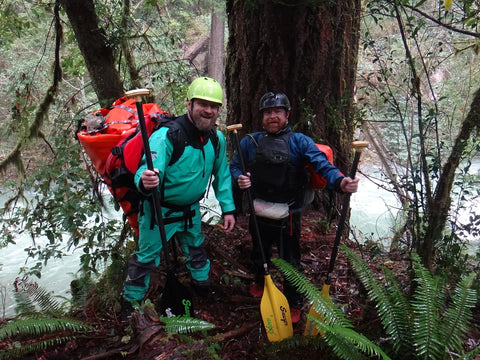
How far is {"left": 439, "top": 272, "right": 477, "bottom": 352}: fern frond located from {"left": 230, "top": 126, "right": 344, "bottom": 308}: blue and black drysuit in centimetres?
123

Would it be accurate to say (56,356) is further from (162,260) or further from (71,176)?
(71,176)

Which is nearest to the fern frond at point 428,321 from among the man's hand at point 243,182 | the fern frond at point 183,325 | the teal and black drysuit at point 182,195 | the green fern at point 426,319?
the green fern at point 426,319

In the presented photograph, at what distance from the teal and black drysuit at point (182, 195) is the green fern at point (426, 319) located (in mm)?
1644

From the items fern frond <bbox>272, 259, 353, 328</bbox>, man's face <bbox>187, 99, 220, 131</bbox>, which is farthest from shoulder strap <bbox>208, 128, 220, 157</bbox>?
fern frond <bbox>272, 259, 353, 328</bbox>

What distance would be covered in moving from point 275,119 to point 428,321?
1.96m

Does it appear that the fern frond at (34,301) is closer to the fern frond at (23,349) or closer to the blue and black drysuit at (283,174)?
the fern frond at (23,349)

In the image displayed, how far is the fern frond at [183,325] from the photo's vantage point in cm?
216

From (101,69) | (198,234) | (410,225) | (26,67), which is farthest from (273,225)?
(26,67)

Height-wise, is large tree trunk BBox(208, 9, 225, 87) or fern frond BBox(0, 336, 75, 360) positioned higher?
large tree trunk BBox(208, 9, 225, 87)

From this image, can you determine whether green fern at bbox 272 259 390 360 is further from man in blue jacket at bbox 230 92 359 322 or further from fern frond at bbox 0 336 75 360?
fern frond at bbox 0 336 75 360

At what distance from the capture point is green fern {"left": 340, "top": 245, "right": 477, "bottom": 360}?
1.87 metres

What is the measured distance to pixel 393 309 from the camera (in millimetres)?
2100

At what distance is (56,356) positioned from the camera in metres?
2.46

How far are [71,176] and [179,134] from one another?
5.62ft
